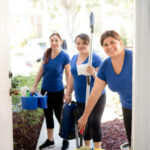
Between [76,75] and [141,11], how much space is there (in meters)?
1.95

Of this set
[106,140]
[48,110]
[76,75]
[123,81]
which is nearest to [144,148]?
[123,81]

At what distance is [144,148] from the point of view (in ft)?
4.72

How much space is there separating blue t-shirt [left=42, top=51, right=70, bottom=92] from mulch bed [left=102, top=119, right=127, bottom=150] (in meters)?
1.26

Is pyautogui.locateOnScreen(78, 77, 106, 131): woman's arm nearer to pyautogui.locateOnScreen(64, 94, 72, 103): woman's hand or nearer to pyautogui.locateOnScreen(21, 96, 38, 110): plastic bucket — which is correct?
pyautogui.locateOnScreen(64, 94, 72, 103): woman's hand

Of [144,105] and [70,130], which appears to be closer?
[144,105]

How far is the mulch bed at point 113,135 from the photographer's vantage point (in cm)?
406

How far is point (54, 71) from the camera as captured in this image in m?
3.68

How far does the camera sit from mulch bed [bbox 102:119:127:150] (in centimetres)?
406

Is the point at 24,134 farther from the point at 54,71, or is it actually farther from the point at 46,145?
the point at 54,71

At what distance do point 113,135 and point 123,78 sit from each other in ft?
7.61

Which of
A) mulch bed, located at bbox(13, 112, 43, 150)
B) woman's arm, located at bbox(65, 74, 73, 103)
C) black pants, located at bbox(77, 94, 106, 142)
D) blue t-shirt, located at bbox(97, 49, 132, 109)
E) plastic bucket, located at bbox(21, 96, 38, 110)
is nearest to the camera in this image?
blue t-shirt, located at bbox(97, 49, 132, 109)

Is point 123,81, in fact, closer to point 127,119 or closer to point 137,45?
point 127,119

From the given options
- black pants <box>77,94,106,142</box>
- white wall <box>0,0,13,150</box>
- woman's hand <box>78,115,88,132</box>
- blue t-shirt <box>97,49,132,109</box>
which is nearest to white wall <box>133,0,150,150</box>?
blue t-shirt <box>97,49,132,109</box>

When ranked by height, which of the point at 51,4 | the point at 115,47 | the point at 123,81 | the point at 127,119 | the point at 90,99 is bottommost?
the point at 127,119
